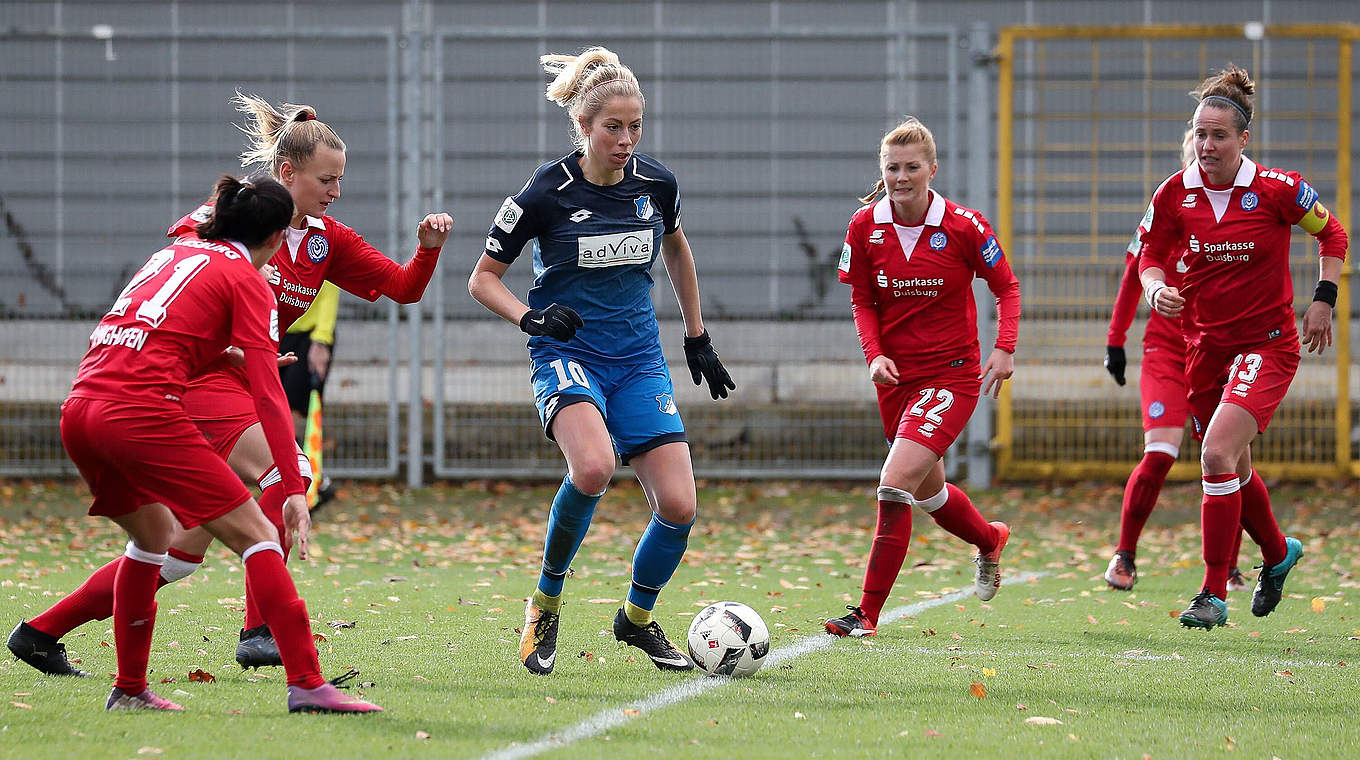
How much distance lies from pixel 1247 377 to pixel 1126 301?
0.97m

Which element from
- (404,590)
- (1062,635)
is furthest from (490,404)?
(1062,635)

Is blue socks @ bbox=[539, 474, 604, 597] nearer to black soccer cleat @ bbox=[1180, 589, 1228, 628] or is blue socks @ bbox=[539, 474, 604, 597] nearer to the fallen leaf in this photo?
the fallen leaf

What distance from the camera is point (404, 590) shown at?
7273 mm

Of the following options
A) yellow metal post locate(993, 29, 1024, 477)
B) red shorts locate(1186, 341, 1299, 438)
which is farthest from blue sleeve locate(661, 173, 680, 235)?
yellow metal post locate(993, 29, 1024, 477)

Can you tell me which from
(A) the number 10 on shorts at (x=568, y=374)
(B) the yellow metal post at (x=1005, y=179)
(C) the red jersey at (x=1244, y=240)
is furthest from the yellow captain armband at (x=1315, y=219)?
(B) the yellow metal post at (x=1005, y=179)

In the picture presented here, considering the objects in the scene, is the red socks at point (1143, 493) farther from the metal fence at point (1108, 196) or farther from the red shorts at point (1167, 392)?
the metal fence at point (1108, 196)

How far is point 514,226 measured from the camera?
5207 millimetres

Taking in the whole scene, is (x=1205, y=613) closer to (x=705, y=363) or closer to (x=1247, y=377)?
(x=1247, y=377)

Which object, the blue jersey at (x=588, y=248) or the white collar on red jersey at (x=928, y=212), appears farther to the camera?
the white collar on red jersey at (x=928, y=212)

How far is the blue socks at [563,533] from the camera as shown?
518 centimetres

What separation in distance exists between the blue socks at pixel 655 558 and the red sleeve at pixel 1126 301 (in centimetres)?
278

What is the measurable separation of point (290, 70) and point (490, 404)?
320cm

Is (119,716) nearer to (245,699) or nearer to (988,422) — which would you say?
(245,699)

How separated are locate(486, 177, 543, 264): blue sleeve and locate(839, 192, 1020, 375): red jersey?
1.53m
